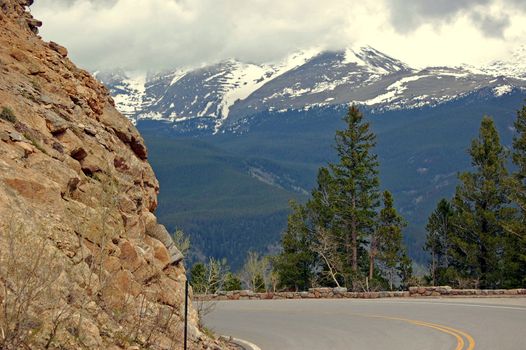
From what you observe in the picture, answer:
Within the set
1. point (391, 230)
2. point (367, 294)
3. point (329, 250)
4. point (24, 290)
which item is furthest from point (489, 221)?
point (24, 290)

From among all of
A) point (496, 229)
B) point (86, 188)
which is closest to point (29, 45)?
point (86, 188)

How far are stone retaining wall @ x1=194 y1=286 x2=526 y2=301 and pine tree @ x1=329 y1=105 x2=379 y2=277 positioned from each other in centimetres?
1778

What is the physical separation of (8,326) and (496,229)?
45.6 m

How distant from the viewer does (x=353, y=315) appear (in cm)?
2622

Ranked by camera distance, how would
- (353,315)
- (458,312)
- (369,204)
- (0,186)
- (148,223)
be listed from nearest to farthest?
(0,186)
(148,223)
(458,312)
(353,315)
(369,204)

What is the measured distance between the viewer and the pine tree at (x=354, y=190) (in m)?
58.5

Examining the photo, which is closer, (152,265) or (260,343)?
(152,265)

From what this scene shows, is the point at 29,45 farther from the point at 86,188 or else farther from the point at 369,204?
the point at 369,204

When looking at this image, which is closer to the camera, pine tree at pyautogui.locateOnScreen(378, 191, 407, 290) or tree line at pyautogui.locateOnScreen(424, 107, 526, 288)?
tree line at pyautogui.locateOnScreen(424, 107, 526, 288)

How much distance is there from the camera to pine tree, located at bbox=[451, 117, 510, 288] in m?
51.2

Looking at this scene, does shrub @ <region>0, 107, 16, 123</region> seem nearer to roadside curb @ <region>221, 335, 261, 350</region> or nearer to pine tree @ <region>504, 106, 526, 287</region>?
roadside curb @ <region>221, 335, 261, 350</region>

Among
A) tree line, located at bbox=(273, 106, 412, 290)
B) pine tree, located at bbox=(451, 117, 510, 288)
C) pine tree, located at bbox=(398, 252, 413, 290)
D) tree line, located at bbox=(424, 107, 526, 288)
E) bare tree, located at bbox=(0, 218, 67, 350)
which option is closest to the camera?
bare tree, located at bbox=(0, 218, 67, 350)

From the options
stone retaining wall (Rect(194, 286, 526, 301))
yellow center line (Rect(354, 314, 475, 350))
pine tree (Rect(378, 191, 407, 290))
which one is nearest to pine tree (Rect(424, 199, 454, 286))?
pine tree (Rect(378, 191, 407, 290))

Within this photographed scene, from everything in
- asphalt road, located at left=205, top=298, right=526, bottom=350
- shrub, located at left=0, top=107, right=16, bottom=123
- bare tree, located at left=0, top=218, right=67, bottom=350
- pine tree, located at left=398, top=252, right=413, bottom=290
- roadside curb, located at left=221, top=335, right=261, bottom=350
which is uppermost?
shrub, located at left=0, top=107, right=16, bottom=123
